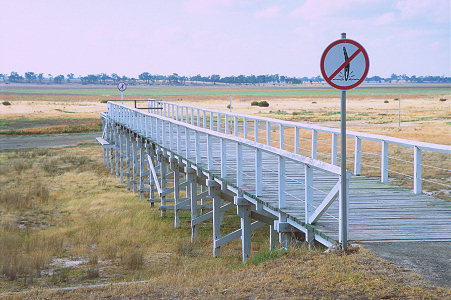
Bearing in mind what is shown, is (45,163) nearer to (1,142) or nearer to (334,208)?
(1,142)

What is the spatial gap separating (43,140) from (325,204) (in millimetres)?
38694

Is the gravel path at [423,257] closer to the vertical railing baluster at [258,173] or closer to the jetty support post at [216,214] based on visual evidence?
the vertical railing baluster at [258,173]

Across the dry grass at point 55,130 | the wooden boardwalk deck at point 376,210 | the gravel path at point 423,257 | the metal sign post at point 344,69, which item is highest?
the metal sign post at point 344,69

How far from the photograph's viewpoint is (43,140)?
4303 centimetres

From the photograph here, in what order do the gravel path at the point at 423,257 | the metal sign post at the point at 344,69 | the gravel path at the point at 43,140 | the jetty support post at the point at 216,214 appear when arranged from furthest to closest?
the gravel path at the point at 43,140, the jetty support post at the point at 216,214, the metal sign post at the point at 344,69, the gravel path at the point at 423,257

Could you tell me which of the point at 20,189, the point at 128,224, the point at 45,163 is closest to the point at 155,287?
the point at 128,224

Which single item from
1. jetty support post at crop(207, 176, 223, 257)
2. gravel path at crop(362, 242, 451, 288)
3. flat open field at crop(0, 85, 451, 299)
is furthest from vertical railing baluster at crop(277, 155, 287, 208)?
jetty support post at crop(207, 176, 223, 257)

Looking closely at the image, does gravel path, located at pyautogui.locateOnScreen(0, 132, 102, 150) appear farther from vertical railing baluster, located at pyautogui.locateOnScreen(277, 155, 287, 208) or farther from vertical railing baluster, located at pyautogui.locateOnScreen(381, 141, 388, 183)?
vertical railing baluster, located at pyautogui.locateOnScreen(277, 155, 287, 208)

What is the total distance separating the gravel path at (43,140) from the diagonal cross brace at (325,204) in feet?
113

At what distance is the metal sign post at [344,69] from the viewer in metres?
6.71

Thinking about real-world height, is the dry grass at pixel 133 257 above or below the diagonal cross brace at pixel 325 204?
below

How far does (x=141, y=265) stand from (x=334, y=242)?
6115 millimetres

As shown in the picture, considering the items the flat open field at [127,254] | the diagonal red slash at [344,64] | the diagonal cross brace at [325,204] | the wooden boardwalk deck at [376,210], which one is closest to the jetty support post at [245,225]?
the wooden boardwalk deck at [376,210]

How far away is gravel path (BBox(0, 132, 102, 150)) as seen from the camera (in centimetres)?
4009
